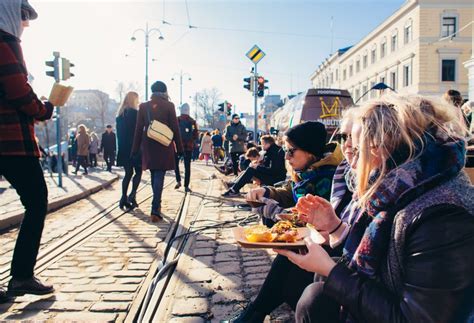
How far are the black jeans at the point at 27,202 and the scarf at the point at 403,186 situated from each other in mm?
2554

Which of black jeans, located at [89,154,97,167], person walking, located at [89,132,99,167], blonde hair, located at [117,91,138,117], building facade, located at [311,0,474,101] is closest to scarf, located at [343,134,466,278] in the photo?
blonde hair, located at [117,91,138,117]

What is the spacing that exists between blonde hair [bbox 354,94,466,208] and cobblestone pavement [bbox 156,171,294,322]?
150cm

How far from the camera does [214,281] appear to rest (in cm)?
340

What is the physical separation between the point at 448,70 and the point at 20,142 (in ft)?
151

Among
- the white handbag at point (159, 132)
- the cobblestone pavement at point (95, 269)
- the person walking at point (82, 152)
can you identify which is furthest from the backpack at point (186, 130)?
the person walking at point (82, 152)

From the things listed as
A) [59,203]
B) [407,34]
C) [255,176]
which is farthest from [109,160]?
[407,34]

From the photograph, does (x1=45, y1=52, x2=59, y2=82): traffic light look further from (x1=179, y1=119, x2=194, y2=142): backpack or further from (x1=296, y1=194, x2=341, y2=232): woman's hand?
(x1=296, y1=194, x2=341, y2=232): woman's hand


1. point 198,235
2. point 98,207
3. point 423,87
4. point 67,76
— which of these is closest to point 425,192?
point 198,235

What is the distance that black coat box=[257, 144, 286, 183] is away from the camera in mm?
6234

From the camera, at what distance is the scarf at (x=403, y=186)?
4.50ft

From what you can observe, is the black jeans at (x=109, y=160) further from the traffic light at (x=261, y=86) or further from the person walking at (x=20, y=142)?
the person walking at (x=20, y=142)

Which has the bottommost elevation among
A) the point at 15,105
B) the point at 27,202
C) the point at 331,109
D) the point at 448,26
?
the point at 27,202

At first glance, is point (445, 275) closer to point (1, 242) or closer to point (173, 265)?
point (173, 265)

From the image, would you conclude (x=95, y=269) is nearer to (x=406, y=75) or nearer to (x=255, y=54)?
(x=255, y=54)
